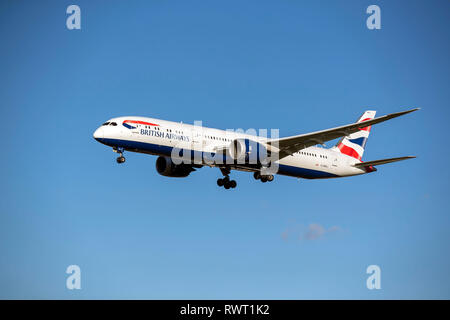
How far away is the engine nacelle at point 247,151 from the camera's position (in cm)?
4919

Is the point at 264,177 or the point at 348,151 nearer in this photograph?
the point at 264,177

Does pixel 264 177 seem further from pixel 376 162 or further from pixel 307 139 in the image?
pixel 376 162

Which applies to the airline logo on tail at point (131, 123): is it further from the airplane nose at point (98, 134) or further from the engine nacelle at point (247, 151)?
the engine nacelle at point (247, 151)

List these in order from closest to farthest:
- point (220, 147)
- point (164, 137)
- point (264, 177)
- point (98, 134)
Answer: point (98, 134) < point (164, 137) < point (220, 147) < point (264, 177)

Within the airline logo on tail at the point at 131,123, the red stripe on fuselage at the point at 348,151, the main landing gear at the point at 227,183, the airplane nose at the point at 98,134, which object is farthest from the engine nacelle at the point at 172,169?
the red stripe on fuselage at the point at 348,151

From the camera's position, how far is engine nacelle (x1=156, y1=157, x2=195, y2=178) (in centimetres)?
5603

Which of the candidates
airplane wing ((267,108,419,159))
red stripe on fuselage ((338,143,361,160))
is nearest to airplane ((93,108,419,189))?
airplane wing ((267,108,419,159))

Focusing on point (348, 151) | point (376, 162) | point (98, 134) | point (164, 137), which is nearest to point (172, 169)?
point (164, 137)

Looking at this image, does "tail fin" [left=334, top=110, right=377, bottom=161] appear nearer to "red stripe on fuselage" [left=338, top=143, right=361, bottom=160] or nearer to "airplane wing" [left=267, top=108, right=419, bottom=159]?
"red stripe on fuselage" [left=338, top=143, right=361, bottom=160]

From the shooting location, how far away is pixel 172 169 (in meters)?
56.2

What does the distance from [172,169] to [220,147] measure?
7.35m
